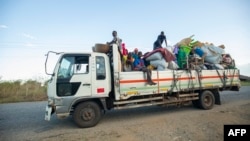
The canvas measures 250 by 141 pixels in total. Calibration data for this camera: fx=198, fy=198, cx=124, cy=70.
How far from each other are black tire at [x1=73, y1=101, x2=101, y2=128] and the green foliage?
410 inches

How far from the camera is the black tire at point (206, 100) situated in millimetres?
8797

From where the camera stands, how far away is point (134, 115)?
8180 mm

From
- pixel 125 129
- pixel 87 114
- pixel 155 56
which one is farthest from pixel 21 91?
pixel 125 129

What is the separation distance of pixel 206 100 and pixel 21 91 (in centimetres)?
1568

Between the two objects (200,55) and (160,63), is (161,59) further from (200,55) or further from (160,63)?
(200,55)

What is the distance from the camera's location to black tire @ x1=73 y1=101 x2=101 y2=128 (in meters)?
6.39

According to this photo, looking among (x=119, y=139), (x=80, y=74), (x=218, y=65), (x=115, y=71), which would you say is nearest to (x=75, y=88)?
(x=80, y=74)

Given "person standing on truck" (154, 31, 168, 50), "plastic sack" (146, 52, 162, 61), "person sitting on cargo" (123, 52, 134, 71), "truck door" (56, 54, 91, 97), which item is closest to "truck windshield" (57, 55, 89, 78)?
"truck door" (56, 54, 91, 97)

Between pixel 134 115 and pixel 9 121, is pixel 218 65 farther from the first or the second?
pixel 9 121

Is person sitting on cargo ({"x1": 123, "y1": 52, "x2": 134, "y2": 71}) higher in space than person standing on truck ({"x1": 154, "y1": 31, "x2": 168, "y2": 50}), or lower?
lower

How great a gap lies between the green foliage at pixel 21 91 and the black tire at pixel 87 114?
10423 mm

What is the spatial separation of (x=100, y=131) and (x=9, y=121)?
13.9 feet

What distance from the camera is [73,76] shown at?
6395mm

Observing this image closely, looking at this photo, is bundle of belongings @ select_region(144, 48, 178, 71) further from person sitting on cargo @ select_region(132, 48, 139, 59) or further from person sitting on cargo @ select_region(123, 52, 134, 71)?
person sitting on cargo @ select_region(123, 52, 134, 71)
